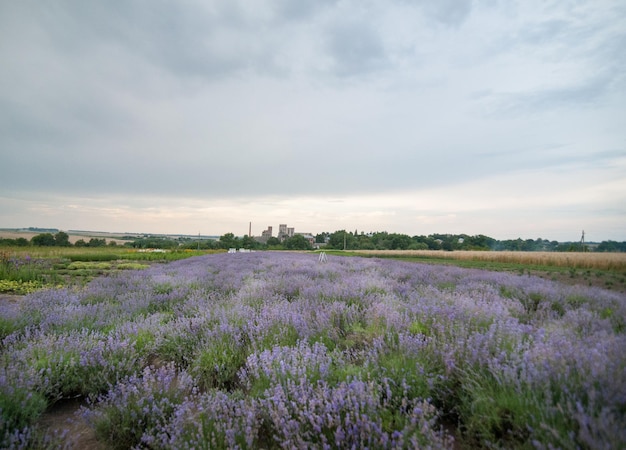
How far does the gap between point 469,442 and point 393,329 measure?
131cm

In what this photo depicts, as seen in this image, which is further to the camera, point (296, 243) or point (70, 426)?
point (296, 243)

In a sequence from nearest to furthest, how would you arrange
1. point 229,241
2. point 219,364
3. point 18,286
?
1. point 219,364
2. point 18,286
3. point 229,241

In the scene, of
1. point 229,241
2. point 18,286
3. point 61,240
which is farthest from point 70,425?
point 229,241

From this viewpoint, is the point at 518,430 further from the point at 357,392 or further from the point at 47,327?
the point at 47,327

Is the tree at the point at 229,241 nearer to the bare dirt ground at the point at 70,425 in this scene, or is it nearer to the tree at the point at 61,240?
the tree at the point at 61,240

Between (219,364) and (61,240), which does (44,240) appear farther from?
(219,364)

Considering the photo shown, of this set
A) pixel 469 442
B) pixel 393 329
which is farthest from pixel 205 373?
pixel 469 442

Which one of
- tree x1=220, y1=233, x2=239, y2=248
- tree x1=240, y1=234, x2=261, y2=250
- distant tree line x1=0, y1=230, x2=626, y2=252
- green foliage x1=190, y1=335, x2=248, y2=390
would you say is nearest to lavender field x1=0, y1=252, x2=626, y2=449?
green foliage x1=190, y1=335, x2=248, y2=390

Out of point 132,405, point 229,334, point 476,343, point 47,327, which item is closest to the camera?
point 132,405

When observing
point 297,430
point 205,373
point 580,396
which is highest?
point 580,396

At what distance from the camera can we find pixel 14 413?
1897 millimetres

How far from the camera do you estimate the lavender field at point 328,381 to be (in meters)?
1.50

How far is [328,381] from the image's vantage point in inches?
82.7

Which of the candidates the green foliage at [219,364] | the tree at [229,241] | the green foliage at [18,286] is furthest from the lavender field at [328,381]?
the tree at [229,241]
